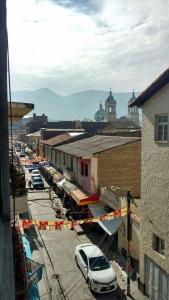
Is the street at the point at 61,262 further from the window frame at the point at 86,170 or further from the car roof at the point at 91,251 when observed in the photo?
the window frame at the point at 86,170

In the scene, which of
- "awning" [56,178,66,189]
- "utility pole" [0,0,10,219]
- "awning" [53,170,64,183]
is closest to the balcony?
"awning" [56,178,66,189]

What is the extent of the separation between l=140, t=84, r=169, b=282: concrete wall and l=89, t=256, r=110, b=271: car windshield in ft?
6.93

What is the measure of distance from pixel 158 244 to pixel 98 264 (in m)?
4.12

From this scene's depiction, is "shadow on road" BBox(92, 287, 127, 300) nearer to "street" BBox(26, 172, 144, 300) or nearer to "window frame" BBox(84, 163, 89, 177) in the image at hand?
"street" BBox(26, 172, 144, 300)

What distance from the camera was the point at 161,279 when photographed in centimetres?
1517

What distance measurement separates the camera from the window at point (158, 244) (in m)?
15.4

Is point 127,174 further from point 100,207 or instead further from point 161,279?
point 161,279

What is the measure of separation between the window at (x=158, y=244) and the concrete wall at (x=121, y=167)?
1004 centimetres

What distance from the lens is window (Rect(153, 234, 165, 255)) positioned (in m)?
15.4

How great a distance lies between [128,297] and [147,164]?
671 centimetres

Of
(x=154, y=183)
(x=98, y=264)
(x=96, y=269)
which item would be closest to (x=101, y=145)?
(x=98, y=264)

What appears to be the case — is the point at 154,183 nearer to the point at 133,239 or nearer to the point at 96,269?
the point at 133,239

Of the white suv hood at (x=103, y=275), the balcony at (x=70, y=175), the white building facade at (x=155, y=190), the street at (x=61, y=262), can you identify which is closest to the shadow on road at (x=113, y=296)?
the street at (x=61, y=262)

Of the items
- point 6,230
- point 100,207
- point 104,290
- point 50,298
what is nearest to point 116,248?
point 100,207
